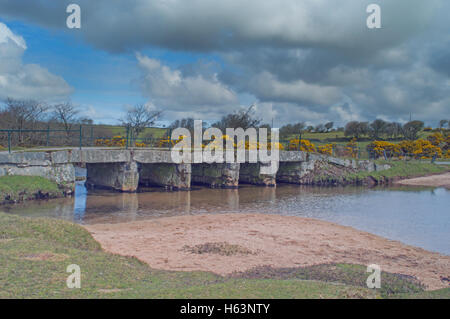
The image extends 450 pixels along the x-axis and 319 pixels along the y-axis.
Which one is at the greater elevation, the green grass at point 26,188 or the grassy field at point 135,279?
the green grass at point 26,188

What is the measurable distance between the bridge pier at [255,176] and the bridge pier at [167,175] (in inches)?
260

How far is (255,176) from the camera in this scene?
27469 mm

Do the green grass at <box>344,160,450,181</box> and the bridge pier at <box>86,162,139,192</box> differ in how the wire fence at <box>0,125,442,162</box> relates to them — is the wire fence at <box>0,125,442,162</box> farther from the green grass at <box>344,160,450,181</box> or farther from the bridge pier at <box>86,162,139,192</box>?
the green grass at <box>344,160,450,181</box>

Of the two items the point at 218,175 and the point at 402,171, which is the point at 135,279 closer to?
the point at 218,175

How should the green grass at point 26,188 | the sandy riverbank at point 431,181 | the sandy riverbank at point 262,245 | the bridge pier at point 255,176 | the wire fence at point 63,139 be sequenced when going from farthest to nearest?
1. the sandy riverbank at point 431,181
2. the bridge pier at point 255,176
3. the wire fence at point 63,139
4. the green grass at point 26,188
5. the sandy riverbank at point 262,245

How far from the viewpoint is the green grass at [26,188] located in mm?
15414

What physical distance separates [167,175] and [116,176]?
3.39 metres

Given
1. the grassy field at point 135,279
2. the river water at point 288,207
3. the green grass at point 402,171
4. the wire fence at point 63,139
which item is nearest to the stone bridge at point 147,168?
the green grass at point 402,171

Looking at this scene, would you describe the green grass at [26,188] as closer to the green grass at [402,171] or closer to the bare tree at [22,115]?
the bare tree at [22,115]

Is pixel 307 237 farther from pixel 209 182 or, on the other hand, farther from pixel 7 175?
pixel 209 182

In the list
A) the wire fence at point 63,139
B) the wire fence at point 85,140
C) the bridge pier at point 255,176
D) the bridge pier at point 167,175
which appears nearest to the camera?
the wire fence at point 85,140

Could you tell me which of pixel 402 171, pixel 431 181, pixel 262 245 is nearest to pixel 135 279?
pixel 262 245
